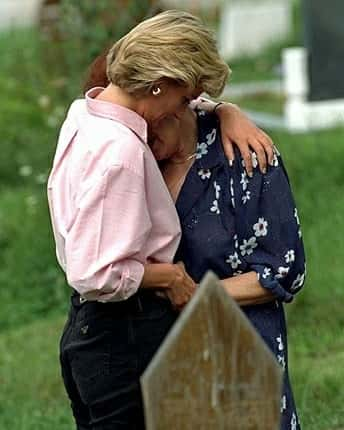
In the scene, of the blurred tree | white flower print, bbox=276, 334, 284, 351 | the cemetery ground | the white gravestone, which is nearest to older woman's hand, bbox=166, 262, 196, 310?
white flower print, bbox=276, 334, 284, 351

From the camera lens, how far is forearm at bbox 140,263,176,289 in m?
3.71

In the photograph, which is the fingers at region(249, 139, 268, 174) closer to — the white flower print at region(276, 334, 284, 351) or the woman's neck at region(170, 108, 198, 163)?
the woman's neck at region(170, 108, 198, 163)

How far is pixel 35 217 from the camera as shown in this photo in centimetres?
930

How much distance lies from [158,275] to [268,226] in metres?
0.33

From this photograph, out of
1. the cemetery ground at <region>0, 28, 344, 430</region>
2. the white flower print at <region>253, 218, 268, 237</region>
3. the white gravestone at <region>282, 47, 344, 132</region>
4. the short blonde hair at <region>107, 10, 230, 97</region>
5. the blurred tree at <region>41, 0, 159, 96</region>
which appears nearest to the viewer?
the short blonde hair at <region>107, 10, 230, 97</region>

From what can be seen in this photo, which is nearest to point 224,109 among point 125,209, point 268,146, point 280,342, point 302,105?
point 268,146

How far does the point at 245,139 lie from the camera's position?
12.6ft

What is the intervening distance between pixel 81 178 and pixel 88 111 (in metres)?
0.22

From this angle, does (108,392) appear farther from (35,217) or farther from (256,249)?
(35,217)

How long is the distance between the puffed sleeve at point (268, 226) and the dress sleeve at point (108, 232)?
0.31m

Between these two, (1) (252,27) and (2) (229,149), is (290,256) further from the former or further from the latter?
(1) (252,27)

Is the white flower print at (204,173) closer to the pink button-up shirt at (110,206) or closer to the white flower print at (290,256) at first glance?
the pink button-up shirt at (110,206)

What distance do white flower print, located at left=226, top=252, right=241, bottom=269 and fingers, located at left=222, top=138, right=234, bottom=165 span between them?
0.25 metres

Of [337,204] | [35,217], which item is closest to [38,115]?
[35,217]
